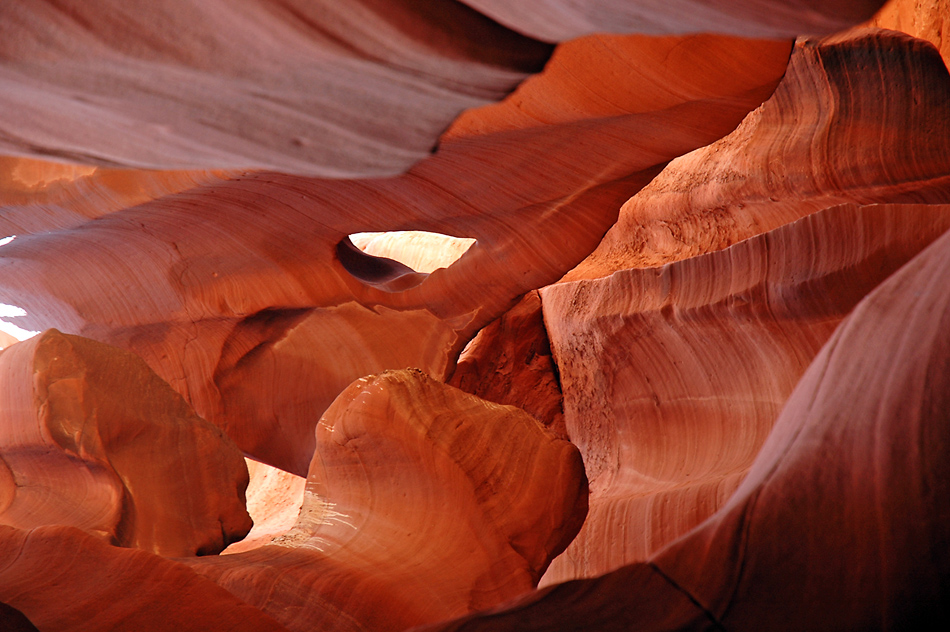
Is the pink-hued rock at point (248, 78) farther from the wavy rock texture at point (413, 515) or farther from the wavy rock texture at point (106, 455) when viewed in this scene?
the wavy rock texture at point (106, 455)

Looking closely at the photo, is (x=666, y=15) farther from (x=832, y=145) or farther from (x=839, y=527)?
(x=832, y=145)

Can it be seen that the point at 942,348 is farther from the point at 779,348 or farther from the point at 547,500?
the point at 779,348

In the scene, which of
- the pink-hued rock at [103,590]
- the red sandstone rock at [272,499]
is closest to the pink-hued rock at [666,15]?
the pink-hued rock at [103,590]

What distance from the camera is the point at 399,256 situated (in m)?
7.47

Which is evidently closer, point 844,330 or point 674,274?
point 844,330

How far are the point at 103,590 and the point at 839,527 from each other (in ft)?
6.62

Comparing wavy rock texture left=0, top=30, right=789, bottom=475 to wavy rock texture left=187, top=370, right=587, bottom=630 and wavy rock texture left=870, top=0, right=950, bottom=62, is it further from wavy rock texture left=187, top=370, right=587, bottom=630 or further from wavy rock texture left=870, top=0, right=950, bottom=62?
wavy rock texture left=870, top=0, right=950, bottom=62

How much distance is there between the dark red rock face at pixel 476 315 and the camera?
117 centimetres

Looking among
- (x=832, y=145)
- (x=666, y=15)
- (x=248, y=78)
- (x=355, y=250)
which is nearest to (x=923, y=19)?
(x=832, y=145)

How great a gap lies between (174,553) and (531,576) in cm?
154

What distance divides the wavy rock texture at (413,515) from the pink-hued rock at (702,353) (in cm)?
107

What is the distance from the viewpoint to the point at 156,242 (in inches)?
180

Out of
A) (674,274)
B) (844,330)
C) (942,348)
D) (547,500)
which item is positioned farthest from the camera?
(674,274)

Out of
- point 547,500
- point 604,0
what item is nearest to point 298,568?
point 547,500
